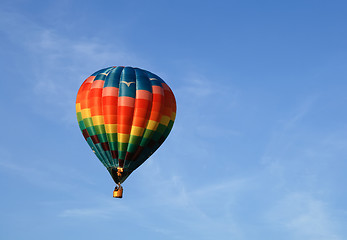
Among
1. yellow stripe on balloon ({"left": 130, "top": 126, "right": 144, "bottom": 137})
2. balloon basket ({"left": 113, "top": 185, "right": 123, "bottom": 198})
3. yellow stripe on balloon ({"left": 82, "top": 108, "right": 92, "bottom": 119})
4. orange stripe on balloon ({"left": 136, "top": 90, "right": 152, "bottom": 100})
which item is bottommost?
balloon basket ({"left": 113, "top": 185, "right": 123, "bottom": 198})

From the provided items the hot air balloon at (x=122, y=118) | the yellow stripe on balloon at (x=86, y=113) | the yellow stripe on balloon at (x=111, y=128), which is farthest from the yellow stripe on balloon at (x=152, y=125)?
the yellow stripe on balloon at (x=86, y=113)

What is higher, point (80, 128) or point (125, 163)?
point (80, 128)

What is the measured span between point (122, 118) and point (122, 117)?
0.24 feet

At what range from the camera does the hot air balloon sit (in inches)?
1935

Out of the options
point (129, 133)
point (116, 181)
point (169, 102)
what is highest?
point (169, 102)

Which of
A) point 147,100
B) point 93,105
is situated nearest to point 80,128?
point 93,105

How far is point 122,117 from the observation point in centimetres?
4912

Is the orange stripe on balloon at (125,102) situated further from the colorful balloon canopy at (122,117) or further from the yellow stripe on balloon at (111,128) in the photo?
the yellow stripe on balloon at (111,128)

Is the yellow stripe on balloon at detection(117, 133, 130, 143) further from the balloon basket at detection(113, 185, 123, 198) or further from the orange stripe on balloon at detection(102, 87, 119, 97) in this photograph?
the balloon basket at detection(113, 185, 123, 198)

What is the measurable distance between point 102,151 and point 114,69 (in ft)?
21.2

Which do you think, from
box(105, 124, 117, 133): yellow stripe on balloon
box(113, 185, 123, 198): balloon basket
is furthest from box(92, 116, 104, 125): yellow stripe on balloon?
box(113, 185, 123, 198): balloon basket

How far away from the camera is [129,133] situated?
4931cm

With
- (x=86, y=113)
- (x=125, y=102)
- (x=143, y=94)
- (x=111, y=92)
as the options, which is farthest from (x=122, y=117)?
(x=86, y=113)

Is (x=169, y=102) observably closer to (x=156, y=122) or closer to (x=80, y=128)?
(x=156, y=122)
